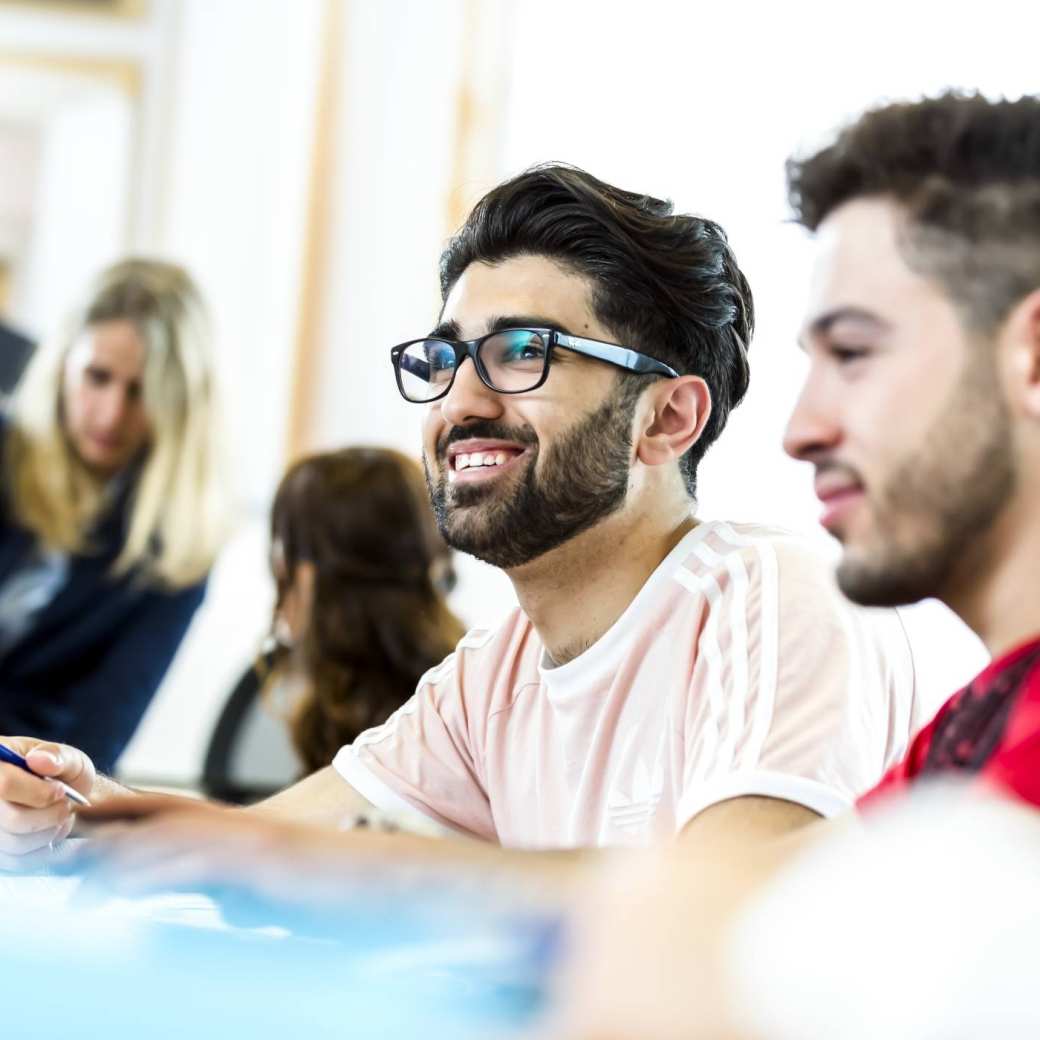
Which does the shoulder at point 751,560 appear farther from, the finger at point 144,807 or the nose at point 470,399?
the finger at point 144,807

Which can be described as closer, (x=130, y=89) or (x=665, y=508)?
(x=665, y=508)

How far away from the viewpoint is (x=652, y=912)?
1.77ft

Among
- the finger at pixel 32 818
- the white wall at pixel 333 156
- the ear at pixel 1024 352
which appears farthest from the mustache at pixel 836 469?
the white wall at pixel 333 156

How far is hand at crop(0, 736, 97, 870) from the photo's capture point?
3.71ft

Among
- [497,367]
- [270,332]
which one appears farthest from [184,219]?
[497,367]

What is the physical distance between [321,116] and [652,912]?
3949 millimetres

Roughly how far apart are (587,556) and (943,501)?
620 mm

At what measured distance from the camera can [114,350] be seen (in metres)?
2.83

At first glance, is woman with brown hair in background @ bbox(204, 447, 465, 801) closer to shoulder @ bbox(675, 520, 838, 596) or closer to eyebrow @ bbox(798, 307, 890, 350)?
shoulder @ bbox(675, 520, 838, 596)

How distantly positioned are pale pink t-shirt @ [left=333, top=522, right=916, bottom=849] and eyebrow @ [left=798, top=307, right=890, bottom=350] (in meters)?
0.34

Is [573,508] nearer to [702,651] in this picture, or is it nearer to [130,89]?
[702,651]

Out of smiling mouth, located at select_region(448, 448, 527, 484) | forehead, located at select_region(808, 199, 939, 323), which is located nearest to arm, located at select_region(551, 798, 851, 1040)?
forehead, located at select_region(808, 199, 939, 323)

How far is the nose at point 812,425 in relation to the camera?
0.89m

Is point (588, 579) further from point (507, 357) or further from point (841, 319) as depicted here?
point (841, 319)
